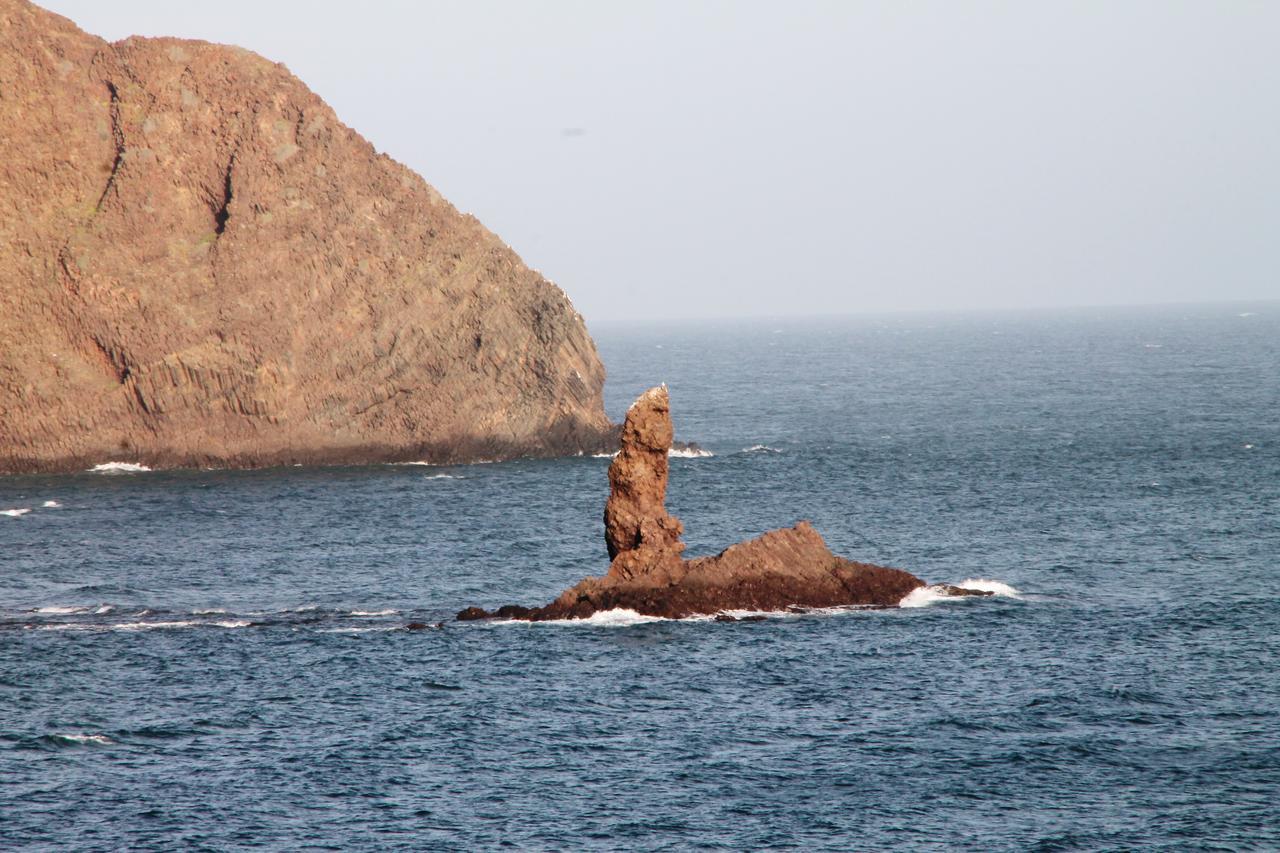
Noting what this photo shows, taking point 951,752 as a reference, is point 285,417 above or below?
above

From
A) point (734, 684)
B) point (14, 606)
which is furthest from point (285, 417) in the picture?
point (734, 684)

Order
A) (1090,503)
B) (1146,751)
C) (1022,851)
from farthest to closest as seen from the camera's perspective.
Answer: (1090,503), (1146,751), (1022,851)

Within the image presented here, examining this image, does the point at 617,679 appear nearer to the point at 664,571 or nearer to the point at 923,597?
the point at 664,571

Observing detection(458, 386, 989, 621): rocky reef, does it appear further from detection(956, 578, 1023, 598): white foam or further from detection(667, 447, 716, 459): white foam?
detection(667, 447, 716, 459): white foam

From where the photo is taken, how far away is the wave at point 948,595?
221ft

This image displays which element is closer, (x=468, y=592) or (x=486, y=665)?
(x=486, y=665)

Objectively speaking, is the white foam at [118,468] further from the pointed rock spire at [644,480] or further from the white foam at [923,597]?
the white foam at [923,597]

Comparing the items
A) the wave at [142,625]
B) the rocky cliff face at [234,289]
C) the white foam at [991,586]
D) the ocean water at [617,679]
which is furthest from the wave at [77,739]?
the rocky cliff face at [234,289]

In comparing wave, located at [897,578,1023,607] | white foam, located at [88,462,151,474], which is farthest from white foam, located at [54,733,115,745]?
white foam, located at [88,462,151,474]

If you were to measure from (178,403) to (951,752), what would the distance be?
7811cm

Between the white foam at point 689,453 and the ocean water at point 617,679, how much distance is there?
60.4 feet

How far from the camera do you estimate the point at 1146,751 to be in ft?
→ 156

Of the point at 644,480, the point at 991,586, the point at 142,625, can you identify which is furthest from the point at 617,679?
the point at 142,625

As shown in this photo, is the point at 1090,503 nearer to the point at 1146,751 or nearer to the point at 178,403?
the point at 1146,751
